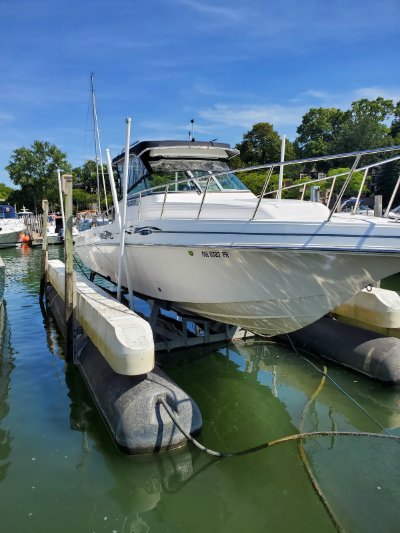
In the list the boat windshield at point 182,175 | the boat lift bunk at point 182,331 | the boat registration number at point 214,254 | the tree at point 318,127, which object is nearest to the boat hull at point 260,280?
the boat registration number at point 214,254

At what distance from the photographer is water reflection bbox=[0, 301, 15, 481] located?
15.9 feet

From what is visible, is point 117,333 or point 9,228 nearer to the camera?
point 117,333

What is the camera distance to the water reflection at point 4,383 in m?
4.85

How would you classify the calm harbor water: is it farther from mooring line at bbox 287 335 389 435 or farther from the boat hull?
the boat hull

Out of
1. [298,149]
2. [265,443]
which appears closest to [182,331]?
[265,443]

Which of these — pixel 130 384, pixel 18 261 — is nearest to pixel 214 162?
pixel 130 384

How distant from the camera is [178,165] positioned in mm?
8219

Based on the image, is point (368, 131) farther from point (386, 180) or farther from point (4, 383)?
point (4, 383)

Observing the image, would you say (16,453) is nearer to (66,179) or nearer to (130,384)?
(130,384)

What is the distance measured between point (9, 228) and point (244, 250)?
26.2 m

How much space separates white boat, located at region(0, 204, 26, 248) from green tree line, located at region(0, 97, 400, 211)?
10.6 metres

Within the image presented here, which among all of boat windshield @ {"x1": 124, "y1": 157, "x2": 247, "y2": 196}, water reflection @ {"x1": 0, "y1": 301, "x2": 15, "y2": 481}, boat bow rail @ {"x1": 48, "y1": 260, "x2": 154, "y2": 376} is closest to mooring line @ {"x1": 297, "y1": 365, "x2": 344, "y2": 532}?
boat bow rail @ {"x1": 48, "y1": 260, "x2": 154, "y2": 376}

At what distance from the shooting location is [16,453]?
493cm

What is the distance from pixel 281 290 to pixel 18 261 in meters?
19.7
